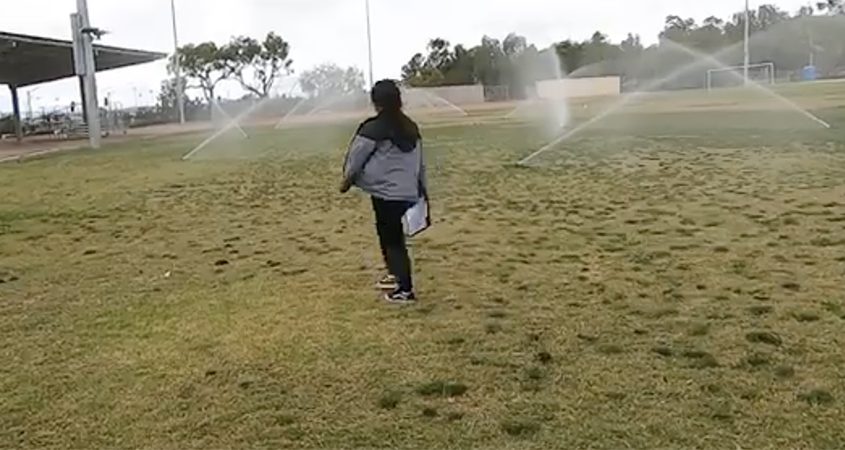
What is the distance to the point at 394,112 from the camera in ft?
18.3

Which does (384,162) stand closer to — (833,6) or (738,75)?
(738,75)

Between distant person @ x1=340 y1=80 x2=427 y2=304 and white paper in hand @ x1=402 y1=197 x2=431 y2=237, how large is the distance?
0.13 ft

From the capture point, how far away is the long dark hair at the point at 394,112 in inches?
219

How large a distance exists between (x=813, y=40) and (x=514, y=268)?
81.5 meters

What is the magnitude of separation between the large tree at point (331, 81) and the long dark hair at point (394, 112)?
52179 millimetres

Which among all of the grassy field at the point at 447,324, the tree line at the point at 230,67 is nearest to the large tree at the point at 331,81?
the tree line at the point at 230,67

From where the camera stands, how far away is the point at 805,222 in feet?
27.8

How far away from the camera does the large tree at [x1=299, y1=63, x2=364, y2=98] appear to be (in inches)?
2309

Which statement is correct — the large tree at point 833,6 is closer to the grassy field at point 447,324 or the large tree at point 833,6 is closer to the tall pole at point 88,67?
the tall pole at point 88,67

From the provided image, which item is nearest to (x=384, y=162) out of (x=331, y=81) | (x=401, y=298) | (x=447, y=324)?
(x=401, y=298)

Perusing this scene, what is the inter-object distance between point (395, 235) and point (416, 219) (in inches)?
6.7

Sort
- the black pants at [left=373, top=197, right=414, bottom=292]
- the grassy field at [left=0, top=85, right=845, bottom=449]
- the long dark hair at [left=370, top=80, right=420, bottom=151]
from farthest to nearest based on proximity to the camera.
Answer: the black pants at [left=373, top=197, right=414, bottom=292]
the long dark hair at [left=370, top=80, right=420, bottom=151]
the grassy field at [left=0, top=85, right=845, bottom=449]

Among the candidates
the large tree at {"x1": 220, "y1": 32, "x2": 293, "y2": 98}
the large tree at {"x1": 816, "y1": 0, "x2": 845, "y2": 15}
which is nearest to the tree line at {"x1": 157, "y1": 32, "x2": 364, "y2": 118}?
the large tree at {"x1": 220, "y1": 32, "x2": 293, "y2": 98}

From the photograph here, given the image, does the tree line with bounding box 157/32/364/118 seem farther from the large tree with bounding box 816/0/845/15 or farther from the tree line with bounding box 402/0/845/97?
the large tree with bounding box 816/0/845/15
